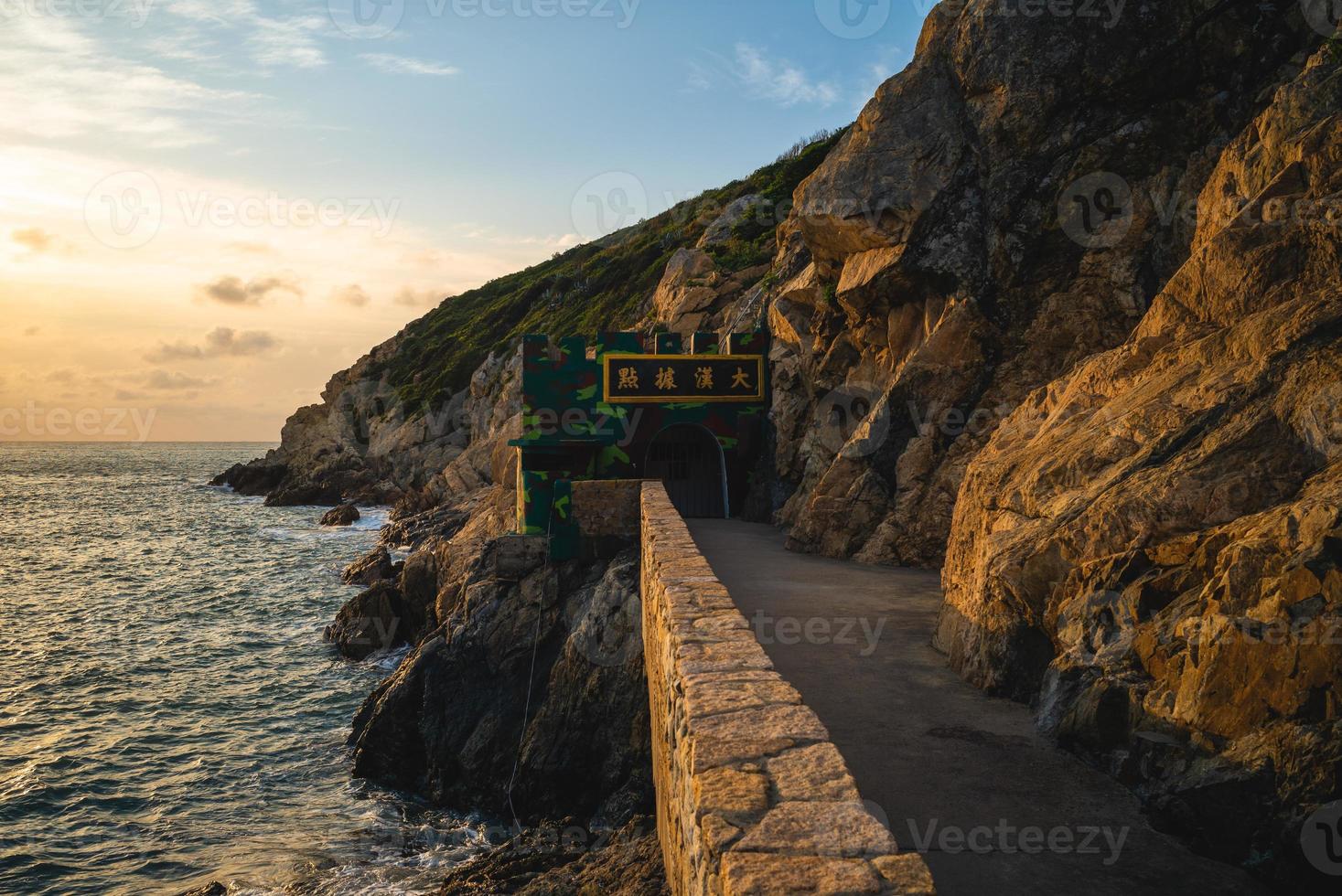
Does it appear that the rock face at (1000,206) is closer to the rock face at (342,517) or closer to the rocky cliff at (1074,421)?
the rocky cliff at (1074,421)

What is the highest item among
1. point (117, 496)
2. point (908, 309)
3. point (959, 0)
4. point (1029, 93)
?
point (959, 0)

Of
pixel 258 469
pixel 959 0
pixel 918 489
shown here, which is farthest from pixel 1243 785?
pixel 258 469

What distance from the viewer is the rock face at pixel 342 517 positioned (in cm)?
4828

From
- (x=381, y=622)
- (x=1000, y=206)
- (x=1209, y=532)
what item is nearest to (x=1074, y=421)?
(x=1209, y=532)

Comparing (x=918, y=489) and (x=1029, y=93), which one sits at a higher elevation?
(x=1029, y=93)

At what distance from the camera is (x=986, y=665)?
23.3 feet

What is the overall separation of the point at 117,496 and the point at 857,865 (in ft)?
288

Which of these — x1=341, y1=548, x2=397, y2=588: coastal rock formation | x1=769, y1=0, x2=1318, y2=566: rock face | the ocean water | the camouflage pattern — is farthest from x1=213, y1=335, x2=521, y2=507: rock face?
x1=769, y1=0, x2=1318, y2=566: rock face

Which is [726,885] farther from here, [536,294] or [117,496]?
[117,496]
